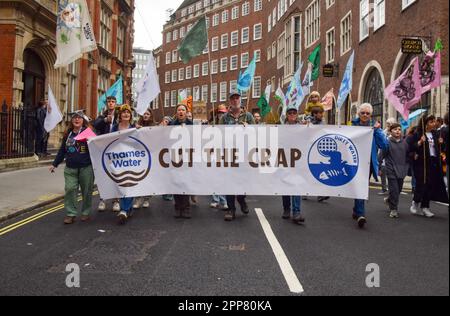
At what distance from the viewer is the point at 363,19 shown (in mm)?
25094

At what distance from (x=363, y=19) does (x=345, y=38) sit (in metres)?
3.30

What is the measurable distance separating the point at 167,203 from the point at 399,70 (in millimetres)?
14299

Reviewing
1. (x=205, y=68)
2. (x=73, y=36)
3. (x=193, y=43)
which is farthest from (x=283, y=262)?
(x=205, y=68)

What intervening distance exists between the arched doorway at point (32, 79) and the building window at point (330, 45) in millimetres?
18463

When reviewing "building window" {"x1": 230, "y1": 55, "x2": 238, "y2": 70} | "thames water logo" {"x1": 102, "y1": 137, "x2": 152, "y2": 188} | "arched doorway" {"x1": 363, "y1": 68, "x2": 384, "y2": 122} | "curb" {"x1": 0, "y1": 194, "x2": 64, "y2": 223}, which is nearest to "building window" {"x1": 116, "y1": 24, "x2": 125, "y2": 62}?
"arched doorway" {"x1": 363, "y1": 68, "x2": 384, "y2": 122}

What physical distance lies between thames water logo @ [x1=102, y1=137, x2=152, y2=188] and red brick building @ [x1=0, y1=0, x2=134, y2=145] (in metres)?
11.9

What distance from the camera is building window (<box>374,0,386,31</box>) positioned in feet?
72.4

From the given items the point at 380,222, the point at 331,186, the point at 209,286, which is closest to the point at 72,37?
the point at 331,186

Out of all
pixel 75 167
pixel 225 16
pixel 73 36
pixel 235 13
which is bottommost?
pixel 75 167

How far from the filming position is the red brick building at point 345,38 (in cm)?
1748

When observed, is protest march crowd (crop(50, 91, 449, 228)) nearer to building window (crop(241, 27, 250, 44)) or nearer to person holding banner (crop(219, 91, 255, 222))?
person holding banner (crop(219, 91, 255, 222))

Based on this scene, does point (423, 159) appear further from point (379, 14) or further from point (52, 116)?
point (379, 14)

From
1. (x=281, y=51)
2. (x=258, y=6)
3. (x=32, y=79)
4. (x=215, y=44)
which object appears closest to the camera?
(x=32, y=79)

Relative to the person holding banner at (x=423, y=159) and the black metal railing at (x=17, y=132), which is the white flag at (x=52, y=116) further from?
the person holding banner at (x=423, y=159)
